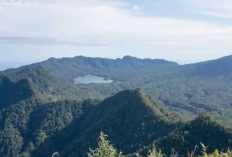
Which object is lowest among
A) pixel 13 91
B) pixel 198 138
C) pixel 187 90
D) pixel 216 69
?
pixel 187 90

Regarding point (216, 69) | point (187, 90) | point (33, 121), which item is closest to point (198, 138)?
point (33, 121)

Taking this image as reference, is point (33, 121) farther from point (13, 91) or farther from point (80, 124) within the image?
point (13, 91)

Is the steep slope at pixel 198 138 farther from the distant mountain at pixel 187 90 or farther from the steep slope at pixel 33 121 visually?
the distant mountain at pixel 187 90

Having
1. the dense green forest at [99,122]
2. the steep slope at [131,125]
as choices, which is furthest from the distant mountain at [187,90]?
the steep slope at [131,125]

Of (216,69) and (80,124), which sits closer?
(80,124)

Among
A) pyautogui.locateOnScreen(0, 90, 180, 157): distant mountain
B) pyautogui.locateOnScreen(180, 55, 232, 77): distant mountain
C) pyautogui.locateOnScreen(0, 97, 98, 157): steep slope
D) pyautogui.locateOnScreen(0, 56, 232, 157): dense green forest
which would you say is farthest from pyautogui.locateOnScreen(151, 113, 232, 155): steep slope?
pyautogui.locateOnScreen(180, 55, 232, 77): distant mountain

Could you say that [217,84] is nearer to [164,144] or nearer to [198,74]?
[198,74]
